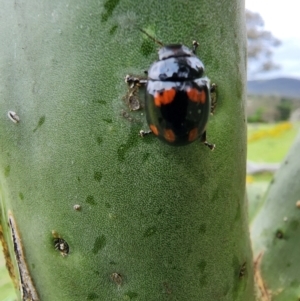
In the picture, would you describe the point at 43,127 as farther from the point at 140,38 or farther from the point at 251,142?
the point at 251,142

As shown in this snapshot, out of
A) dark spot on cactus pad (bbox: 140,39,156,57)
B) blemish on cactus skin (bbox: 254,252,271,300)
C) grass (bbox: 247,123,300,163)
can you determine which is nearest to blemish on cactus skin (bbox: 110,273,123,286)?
dark spot on cactus pad (bbox: 140,39,156,57)

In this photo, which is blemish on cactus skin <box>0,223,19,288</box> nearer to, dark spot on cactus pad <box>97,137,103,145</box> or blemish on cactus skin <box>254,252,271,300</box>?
dark spot on cactus pad <box>97,137,103,145</box>

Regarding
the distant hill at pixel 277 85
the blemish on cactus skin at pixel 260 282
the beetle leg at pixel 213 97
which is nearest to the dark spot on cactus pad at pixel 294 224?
the blemish on cactus skin at pixel 260 282

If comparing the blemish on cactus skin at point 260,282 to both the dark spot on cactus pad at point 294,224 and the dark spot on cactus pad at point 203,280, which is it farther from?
the dark spot on cactus pad at point 203,280

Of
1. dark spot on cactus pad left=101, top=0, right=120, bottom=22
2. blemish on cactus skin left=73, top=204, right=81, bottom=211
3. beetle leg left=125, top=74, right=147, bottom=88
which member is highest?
dark spot on cactus pad left=101, top=0, right=120, bottom=22

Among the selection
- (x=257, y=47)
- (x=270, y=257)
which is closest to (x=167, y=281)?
(x=270, y=257)

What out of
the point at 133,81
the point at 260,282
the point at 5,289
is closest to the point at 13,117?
the point at 133,81
